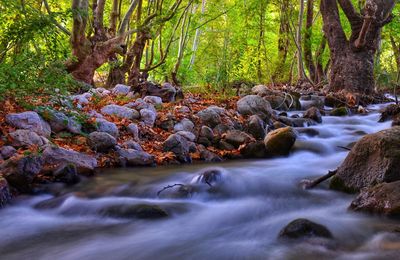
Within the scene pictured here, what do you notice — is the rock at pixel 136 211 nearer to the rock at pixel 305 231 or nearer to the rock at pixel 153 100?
the rock at pixel 305 231

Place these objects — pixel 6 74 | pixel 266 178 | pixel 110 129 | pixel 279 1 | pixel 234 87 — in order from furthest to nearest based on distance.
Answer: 1. pixel 279 1
2. pixel 234 87
3. pixel 110 129
4. pixel 266 178
5. pixel 6 74

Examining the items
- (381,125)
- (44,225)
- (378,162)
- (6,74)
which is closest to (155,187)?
(44,225)

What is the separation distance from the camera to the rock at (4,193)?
4292 mm

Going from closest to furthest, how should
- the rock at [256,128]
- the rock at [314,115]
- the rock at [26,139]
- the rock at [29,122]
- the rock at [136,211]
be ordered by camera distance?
1. the rock at [136,211]
2. the rock at [26,139]
3. the rock at [29,122]
4. the rock at [256,128]
5. the rock at [314,115]

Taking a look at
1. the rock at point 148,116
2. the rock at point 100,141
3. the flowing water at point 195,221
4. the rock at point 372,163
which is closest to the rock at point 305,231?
the flowing water at point 195,221

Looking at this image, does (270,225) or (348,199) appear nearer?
(270,225)

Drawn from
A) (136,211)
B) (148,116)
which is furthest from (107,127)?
(136,211)

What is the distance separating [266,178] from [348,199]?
1347mm

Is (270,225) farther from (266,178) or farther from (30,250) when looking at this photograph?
(30,250)

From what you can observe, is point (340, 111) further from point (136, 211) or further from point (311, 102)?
point (136, 211)

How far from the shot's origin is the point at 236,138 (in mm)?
7324

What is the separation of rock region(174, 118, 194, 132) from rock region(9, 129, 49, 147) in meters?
2.58

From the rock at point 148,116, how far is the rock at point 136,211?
3292 mm

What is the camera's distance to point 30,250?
3488 mm
